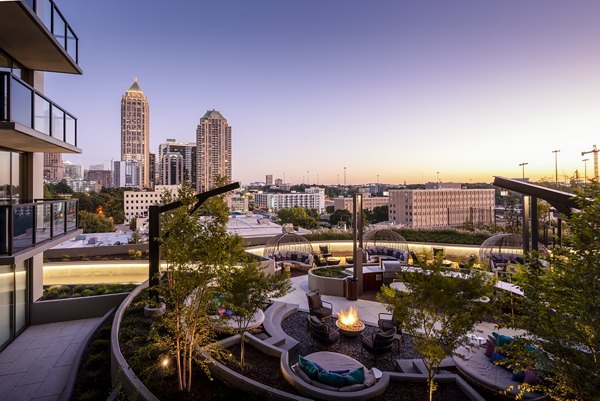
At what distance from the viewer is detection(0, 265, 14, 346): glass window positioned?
9242 mm

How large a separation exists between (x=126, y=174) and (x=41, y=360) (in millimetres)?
201612

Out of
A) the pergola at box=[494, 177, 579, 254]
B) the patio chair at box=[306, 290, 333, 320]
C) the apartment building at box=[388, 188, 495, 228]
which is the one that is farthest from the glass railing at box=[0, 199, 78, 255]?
the apartment building at box=[388, 188, 495, 228]

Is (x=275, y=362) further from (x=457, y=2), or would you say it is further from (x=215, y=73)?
(x=215, y=73)

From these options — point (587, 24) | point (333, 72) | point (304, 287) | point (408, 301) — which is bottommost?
point (304, 287)

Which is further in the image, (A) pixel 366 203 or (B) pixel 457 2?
(A) pixel 366 203

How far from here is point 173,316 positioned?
20.2 feet

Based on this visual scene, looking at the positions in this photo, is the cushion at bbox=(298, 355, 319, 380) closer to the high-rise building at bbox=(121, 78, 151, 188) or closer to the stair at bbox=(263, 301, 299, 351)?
the stair at bbox=(263, 301, 299, 351)

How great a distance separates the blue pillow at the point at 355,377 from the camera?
6.11 m

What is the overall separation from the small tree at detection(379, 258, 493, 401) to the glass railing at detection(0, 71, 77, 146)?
946 centimetres

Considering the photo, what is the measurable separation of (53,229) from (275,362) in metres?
7.83

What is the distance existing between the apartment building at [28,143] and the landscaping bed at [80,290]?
685 mm

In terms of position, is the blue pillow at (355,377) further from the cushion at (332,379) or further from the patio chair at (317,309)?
the patio chair at (317,309)

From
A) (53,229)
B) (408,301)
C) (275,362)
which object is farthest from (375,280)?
(53,229)

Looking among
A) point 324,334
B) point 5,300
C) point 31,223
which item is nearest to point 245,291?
point 324,334
